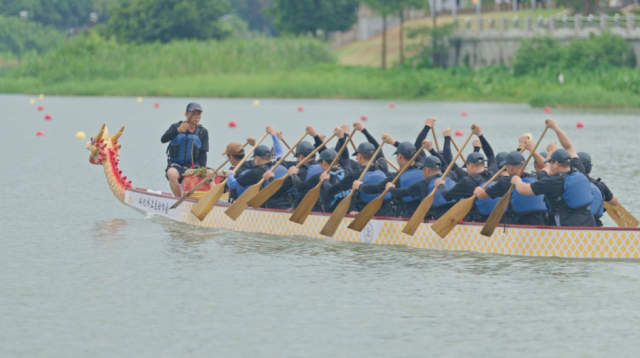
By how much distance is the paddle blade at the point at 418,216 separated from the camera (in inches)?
555

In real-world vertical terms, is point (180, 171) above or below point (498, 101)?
above

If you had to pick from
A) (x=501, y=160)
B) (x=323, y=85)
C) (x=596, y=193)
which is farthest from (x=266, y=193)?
(x=323, y=85)

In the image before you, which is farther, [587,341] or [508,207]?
[508,207]

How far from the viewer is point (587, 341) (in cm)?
1041

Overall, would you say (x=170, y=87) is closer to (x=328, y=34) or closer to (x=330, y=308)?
(x=328, y=34)

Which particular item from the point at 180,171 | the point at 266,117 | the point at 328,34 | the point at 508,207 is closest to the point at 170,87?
the point at 266,117

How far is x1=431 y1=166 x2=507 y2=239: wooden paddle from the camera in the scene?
13.8 m

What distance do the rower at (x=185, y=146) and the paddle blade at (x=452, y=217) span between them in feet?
15.1

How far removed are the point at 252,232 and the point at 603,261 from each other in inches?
203

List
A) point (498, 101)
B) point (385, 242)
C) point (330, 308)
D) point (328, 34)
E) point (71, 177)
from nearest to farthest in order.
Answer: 1. point (330, 308)
2. point (385, 242)
3. point (71, 177)
4. point (498, 101)
5. point (328, 34)

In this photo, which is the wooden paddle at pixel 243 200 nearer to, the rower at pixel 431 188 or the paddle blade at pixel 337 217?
the paddle blade at pixel 337 217

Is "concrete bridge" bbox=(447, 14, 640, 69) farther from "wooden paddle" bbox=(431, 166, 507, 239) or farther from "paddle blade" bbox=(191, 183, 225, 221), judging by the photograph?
"wooden paddle" bbox=(431, 166, 507, 239)

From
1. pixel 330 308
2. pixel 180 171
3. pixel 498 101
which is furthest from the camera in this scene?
pixel 498 101

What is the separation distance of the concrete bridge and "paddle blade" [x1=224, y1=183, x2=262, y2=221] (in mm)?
49303
